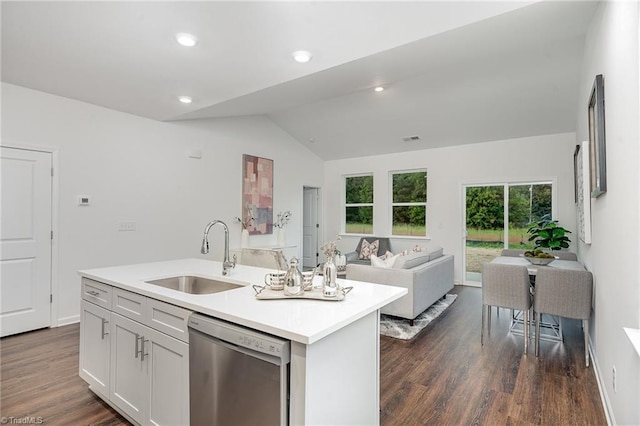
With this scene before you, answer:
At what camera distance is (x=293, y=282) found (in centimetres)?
171

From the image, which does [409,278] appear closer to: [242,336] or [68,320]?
[242,336]

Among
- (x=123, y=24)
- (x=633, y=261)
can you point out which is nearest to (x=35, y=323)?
(x=123, y=24)

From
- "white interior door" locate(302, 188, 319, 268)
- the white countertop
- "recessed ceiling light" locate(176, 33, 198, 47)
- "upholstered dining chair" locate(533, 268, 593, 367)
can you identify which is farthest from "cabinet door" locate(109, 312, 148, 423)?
"white interior door" locate(302, 188, 319, 268)

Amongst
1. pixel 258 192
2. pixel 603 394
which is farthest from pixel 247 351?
pixel 258 192

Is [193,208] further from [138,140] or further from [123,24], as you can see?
[123,24]

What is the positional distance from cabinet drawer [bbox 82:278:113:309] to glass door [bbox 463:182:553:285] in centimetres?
577

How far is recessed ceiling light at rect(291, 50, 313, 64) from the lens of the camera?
112 inches

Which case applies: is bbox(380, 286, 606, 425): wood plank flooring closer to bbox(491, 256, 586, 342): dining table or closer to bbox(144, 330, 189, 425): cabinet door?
bbox(491, 256, 586, 342): dining table

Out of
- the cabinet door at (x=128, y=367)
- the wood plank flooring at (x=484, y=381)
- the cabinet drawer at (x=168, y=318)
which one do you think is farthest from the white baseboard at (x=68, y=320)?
the wood plank flooring at (x=484, y=381)

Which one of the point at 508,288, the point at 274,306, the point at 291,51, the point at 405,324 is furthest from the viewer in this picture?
the point at 405,324

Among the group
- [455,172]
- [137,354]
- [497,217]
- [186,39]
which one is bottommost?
[137,354]

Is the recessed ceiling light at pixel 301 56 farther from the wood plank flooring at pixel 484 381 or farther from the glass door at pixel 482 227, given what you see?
the glass door at pixel 482 227

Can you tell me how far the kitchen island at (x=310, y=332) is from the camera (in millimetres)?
1278

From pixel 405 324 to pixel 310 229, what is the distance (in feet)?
15.1
